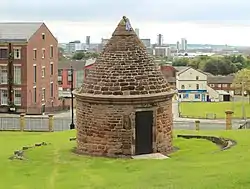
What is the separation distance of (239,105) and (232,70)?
191 feet

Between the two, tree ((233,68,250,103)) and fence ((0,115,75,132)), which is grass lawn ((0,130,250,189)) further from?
tree ((233,68,250,103))

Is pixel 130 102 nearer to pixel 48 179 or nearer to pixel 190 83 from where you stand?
pixel 48 179

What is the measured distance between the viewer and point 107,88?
19094 mm

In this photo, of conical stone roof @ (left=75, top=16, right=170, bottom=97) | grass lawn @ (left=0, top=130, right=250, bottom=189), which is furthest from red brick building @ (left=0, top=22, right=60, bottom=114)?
conical stone roof @ (left=75, top=16, right=170, bottom=97)

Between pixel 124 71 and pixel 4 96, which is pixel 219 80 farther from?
pixel 124 71

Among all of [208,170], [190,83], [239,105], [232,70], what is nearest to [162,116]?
[208,170]

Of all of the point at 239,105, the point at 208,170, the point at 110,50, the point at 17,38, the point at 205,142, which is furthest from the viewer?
the point at 239,105

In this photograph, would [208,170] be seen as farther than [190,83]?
No

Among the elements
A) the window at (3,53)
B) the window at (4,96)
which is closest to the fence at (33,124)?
the window at (4,96)

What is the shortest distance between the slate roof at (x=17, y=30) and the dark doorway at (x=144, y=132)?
41571mm

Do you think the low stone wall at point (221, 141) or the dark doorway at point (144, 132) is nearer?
the dark doorway at point (144, 132)

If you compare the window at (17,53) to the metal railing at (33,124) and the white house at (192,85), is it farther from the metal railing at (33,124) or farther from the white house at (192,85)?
the white house at (192,85)

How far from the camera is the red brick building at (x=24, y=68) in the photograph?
58.8 meters

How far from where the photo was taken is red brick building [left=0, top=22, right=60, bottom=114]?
58844 mm
